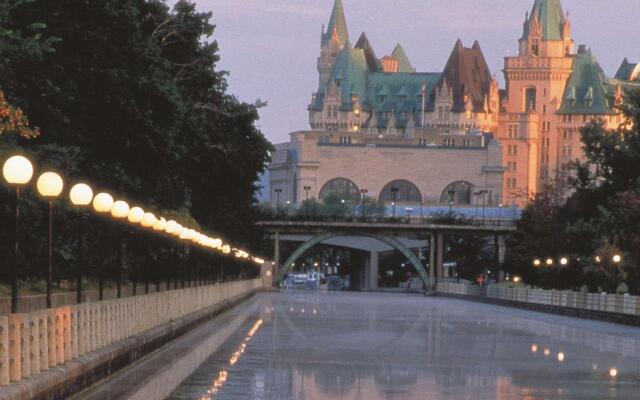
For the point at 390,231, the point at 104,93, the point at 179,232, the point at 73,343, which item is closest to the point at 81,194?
the point at 73,343

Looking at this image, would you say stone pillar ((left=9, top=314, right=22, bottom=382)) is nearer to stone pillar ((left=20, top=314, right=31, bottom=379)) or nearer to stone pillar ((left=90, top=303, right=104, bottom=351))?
stone pillar ((left=20, top=314, right=31, bottom=379))

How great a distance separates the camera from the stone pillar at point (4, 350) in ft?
54.2

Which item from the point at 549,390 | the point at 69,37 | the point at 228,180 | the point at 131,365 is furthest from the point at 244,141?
the point at 549,390

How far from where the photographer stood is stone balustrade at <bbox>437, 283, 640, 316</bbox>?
58.8 metres

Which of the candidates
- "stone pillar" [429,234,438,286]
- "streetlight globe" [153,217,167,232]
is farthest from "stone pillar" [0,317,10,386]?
"stone pillar" [429,234,438,286]

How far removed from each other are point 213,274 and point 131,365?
162 ft

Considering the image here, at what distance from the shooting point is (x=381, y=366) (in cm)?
2673

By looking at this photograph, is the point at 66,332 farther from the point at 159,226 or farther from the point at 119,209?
the point at 159,226

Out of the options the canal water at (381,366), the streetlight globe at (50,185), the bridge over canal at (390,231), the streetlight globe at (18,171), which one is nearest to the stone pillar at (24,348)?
the streetlight globe at (18,171)

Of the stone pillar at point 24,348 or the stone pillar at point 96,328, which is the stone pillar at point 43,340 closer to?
the stone pillar at point 24,348

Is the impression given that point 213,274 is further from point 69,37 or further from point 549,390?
point 549,390

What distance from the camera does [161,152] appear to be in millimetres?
43531

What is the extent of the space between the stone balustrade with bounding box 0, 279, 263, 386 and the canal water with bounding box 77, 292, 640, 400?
0.57 metres

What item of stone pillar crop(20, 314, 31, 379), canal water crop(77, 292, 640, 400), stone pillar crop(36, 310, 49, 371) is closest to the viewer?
stone pillar crop(20, 314, 31, 379)
